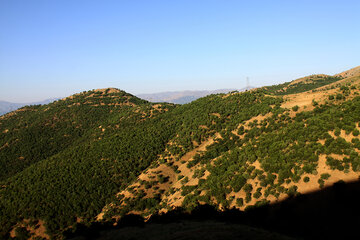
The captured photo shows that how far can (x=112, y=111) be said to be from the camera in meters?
91.9

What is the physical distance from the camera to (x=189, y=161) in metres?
43.9

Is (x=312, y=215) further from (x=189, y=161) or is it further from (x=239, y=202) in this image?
(x=189, y=161)

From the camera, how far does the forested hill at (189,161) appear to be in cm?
2570

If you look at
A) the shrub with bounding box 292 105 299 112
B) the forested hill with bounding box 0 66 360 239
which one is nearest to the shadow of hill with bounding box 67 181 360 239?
A: the forested hill with bounding box 0 66 360 239

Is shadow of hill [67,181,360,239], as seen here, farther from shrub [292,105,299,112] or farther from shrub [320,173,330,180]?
shrub [292,105,299,112]

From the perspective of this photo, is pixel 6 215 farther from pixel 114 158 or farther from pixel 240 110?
pixel 240 110

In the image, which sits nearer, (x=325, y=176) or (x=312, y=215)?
(x=312, y=215)

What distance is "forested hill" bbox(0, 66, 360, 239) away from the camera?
84.3 ft

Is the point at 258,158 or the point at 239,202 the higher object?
the point at 258,158

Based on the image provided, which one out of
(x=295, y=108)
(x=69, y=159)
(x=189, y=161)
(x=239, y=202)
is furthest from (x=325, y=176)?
(x=69, y=159)

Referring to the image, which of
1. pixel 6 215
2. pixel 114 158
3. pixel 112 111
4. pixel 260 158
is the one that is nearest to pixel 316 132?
pixel 260 158

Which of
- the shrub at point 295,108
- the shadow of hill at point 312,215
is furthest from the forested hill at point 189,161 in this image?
the shadow of hill at point 312,215

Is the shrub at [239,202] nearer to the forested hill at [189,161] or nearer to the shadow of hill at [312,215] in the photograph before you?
the forested hill at [189,161]

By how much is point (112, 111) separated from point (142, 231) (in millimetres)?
78483
